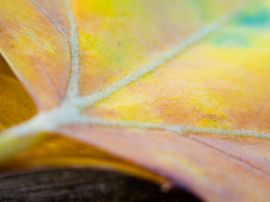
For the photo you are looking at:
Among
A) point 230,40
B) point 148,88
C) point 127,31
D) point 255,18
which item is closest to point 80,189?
point 148,88

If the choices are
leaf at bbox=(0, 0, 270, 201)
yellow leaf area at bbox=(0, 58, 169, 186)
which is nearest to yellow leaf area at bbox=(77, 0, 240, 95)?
leaf at bbox=(0, 0, 270, 201)

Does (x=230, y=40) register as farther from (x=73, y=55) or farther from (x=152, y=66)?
(x=73, y=55)

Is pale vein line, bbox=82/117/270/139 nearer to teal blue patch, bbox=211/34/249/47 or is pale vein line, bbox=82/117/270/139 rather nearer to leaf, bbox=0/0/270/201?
leaf, bbox=0/0/270/201

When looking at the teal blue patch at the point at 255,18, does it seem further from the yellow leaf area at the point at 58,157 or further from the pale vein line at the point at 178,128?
the yellow leaf area at the point at 58,157

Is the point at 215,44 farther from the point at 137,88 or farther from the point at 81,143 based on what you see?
the point at 81,143

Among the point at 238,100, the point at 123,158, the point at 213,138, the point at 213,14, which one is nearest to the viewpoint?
the point at 123,158

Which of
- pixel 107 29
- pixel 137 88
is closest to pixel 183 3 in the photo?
pixel 107 29

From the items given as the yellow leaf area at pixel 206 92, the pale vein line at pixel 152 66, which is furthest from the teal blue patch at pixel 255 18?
the yellow leaf area at pixel 206 92
